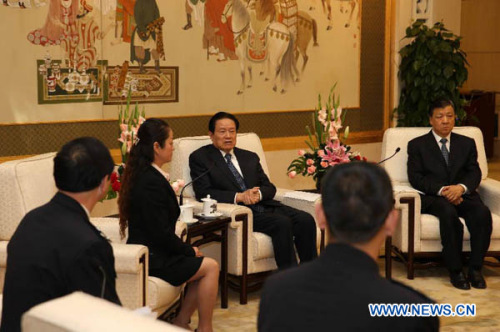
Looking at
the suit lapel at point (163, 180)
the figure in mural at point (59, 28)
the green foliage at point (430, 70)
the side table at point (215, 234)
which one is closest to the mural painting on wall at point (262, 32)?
the green foliage at point (430, 70)

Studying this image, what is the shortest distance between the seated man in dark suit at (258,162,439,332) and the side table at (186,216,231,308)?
128 inches

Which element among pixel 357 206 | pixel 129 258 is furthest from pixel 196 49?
pixel 357 206

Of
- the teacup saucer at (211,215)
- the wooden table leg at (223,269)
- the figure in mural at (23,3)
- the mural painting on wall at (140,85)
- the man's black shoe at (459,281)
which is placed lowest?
the man's black shoe at (459,281)

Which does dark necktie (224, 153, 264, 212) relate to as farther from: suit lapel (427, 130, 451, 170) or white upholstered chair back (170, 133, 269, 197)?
suit lapel (427, 130, 451, 170)

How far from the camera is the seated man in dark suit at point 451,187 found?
6230 millimetres

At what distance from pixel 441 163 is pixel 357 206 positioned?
488cm

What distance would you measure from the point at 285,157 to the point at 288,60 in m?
0.97

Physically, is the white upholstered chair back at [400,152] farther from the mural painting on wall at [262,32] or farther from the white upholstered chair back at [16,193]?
the white upholstered chair back at [16,193]

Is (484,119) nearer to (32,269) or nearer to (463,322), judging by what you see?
(463,322)

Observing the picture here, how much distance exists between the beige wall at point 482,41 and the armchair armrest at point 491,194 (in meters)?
7.39

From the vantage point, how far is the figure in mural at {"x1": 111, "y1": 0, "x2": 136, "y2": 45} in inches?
272

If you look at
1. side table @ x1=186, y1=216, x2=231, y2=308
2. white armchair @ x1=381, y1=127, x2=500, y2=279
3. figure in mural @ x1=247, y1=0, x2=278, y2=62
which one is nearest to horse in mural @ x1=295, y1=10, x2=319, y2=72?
figure in mural @ x1=247, y1=0, x2=278, y2=62

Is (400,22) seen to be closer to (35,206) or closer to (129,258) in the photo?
(35,206)

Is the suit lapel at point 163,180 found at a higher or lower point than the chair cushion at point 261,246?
higher
